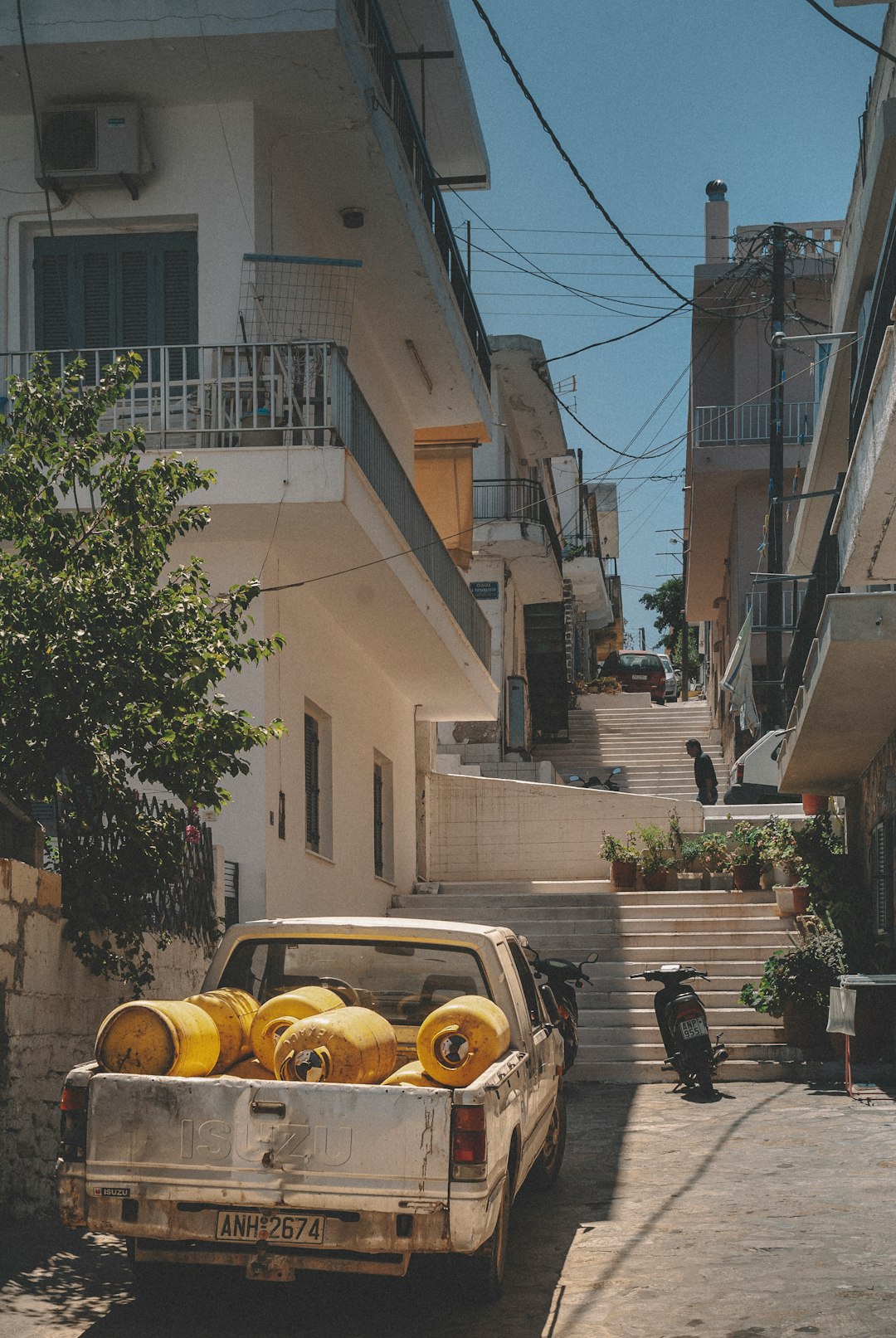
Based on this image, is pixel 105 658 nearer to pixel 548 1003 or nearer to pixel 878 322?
pixel 548 1003

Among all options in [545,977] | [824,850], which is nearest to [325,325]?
[545,977]

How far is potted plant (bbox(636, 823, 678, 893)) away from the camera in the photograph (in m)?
21.5

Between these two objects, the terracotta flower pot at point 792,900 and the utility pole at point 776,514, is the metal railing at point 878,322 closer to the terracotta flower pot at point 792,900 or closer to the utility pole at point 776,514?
the terracotta flower pot at point 792,900

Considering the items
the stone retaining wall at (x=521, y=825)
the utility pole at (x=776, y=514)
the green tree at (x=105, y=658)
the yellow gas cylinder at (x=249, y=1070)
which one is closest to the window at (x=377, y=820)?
the stone retaining wall at (x=521, y=825)

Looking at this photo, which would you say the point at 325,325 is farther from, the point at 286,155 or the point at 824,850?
the point at 824,850

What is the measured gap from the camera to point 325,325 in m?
15.3

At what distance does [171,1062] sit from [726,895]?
14.8 metres

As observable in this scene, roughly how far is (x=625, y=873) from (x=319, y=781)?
656cm

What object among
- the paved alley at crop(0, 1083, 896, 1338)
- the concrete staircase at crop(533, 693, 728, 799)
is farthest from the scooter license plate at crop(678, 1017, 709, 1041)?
the concrete staircase at crop(533, 693, 728, 799)

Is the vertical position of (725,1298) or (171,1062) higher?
(171,1062)

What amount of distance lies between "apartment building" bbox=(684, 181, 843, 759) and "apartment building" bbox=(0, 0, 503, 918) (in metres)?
14.6

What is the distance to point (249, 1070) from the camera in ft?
22.7

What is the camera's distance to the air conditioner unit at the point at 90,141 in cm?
1350

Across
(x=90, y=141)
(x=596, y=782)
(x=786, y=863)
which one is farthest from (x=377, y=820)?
(x=90, y=141)
